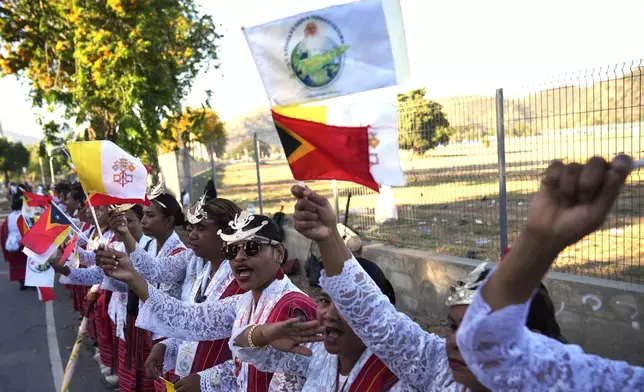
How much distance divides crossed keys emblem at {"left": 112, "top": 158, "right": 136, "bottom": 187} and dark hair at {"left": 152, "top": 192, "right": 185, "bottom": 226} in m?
0.82

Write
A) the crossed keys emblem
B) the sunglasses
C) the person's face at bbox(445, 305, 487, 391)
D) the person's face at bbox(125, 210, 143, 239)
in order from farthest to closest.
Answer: the person's face at bbox(125, 210, 143, 239)
the crossed keys emblem
the sunglasses
the person's face at bbox(445, 305, 487, 391)

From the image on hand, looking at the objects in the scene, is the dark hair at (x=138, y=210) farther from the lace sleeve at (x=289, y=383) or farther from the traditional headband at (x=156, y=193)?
the lace sleeve at (x=289, y=383)

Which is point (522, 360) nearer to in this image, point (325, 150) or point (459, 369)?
point (459, 369)

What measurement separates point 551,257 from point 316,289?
7215 mm

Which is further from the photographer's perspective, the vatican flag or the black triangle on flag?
the vatican flag

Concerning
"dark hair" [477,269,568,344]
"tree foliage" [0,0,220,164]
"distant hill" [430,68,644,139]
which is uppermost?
"tree foliage" [0,0,220,164]

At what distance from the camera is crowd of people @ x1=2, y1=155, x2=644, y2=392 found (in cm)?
95

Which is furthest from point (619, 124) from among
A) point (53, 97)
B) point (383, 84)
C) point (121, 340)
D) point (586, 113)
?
point (53, 97)

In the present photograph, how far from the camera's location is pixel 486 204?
230 inches

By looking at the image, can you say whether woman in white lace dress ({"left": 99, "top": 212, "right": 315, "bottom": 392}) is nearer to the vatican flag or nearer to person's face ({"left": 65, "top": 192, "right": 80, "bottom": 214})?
the vatican flag

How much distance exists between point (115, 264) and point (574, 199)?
259 centimetres

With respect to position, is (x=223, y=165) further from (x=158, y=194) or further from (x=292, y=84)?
(x=292, y=84)

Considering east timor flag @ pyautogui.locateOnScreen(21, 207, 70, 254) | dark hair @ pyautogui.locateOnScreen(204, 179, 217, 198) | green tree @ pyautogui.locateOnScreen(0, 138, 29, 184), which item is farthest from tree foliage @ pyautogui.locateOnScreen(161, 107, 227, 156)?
green tree @ pyautogui.locateOnScreen(0, 138, 29, 184)

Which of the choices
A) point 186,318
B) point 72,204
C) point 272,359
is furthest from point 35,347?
point 272,359
